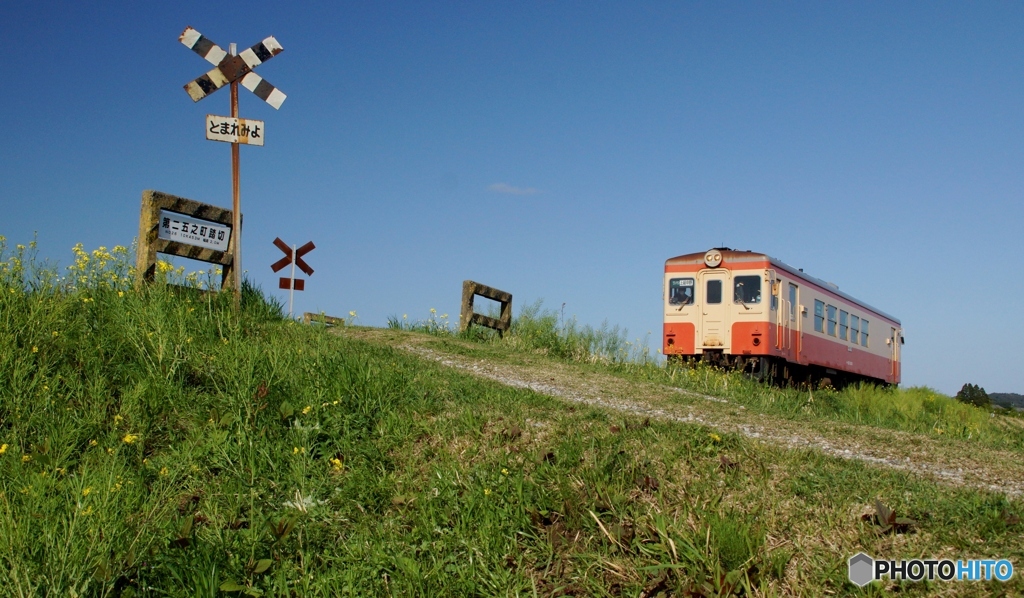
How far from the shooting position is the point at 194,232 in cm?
1128

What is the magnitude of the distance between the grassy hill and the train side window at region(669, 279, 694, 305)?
37.0 ft

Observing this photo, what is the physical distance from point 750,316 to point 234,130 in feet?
38.1

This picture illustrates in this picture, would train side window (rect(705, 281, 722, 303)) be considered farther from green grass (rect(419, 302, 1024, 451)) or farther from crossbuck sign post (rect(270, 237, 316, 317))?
crossbuck sign post (rect(270, 237, 316, 317))

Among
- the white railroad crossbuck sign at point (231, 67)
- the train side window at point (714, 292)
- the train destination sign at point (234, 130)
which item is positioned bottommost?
the train side window at point (714, 292)

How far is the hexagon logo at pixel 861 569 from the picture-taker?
12.5 feet

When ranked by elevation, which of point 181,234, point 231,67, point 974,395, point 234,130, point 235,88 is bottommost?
point 974,395

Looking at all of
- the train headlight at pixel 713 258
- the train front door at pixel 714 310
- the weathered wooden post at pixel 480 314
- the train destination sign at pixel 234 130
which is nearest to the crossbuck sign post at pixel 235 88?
the train destination sign at pixel 234 130

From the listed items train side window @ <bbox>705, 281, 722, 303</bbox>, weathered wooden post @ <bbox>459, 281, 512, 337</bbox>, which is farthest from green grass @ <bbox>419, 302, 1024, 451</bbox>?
train side window @ <bbox>705, 281, 722, 303</bbox>

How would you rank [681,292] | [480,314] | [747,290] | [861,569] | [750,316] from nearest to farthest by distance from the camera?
[861,569]
[480,314]
[750,316]
[747,290]
[681,292]

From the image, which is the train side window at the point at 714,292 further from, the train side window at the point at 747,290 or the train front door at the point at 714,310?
the train side window at the point at 747,290

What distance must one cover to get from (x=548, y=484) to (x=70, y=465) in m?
3.59

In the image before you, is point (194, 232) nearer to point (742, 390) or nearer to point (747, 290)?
point (742, 390)

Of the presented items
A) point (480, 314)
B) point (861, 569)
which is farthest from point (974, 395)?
point (861, 569)

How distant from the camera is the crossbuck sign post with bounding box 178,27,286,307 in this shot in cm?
1144
